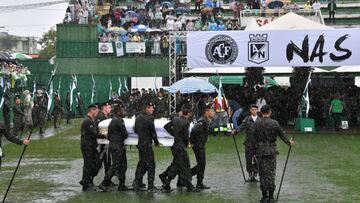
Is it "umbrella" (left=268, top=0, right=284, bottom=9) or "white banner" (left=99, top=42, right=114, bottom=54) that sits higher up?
"umbrella" (left=268, top=0, right=284, bottom=9)

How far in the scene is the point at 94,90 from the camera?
38375 millimetres

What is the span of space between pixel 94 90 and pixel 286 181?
2446 cm

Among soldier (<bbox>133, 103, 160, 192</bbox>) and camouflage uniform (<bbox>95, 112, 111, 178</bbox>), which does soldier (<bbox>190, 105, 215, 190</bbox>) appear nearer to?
soldier (<bbox>133, 103, 160, 192</bbox>)

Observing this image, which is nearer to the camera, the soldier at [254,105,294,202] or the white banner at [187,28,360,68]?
the soldier at [254,105,294,202]

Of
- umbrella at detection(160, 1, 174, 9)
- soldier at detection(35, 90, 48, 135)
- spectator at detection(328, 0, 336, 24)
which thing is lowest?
soldier at detection(35, 90, 48, 135)

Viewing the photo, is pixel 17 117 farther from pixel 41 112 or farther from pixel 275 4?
pixel 275 4

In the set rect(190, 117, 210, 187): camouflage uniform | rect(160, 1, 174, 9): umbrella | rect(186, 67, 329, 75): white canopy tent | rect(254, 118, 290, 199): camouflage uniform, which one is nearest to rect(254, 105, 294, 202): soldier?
rect(254, 118, 290, 199): camouflage uniform

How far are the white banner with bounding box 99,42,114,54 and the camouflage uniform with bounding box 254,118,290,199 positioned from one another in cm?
2852

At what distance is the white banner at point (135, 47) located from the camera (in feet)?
131

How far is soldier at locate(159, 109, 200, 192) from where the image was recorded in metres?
13.6

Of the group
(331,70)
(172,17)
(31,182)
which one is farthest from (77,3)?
(31,182)

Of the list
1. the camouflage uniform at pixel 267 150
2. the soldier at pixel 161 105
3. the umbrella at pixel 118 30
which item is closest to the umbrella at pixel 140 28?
the umbrella at pixel 118 30

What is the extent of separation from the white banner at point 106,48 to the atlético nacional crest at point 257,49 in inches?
656

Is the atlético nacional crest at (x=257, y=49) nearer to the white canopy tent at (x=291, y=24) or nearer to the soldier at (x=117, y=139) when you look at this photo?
the white canopy tent at (x=291, y=24)
